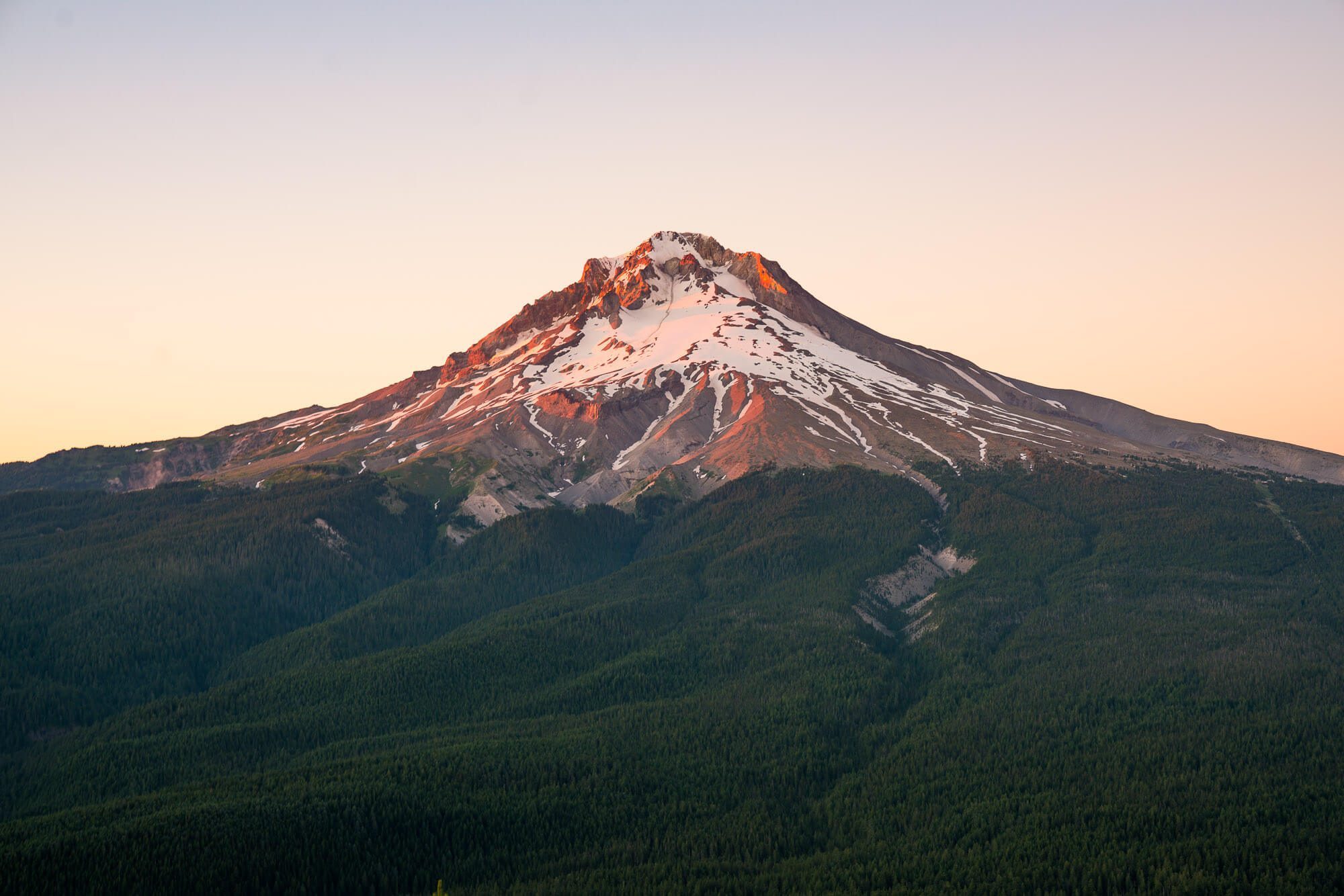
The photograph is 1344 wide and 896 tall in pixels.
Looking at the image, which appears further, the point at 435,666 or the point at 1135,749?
the point at 435,666

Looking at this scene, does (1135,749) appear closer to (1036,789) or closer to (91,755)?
(1036,789)

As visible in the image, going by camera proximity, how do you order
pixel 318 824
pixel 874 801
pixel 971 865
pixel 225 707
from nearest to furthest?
1. pixel 971 865
2. pixel 318 824
3. pixel 874 801
4. pixel 225 707

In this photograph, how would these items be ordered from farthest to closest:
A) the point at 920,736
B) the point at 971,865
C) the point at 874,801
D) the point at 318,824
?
1. the point at 920,736
2. the point at 874,801
3. the point at 318,824
4. the point at 971,865

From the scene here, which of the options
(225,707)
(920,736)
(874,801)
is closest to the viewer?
(874,801)

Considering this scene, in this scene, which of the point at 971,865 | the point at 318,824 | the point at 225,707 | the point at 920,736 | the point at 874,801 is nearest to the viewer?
the point at 971,865

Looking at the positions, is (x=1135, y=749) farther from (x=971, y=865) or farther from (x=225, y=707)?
(x=225, y=707)

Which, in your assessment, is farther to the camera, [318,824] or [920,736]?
[920,736]

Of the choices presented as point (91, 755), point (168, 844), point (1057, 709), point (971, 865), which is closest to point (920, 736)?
point (1057, 709)

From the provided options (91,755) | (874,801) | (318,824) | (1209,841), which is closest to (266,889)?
(318,824)
